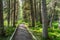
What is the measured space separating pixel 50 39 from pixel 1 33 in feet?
18.8

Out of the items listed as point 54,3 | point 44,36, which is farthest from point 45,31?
point 54,3

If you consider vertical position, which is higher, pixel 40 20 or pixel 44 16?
pixel 44 16

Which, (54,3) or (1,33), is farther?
→ (54,3)

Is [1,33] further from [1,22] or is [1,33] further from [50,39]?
[50,39]

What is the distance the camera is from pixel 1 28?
18.4 meters

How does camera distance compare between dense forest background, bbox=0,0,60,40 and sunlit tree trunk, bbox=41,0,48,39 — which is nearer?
sunlit tree trunk, bbox=41,0,48,39

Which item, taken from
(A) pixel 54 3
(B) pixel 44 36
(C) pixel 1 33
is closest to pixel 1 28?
(C) pixel 1 33

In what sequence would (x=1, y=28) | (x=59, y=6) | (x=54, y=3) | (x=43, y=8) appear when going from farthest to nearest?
(x=59, y=6) < (x=54, y=3) < (x=1, y=28) < (x=43, y=8)

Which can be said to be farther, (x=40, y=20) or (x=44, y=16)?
(x=40, y=20)

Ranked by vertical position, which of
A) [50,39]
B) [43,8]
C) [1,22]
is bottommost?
[50,39]

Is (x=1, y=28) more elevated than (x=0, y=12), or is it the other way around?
(x=0, y=12)

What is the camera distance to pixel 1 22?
18.6m

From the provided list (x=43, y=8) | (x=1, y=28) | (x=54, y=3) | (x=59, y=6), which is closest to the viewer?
(x=43, y=8)

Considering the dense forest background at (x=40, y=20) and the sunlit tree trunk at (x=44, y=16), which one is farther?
the dense forest background at (x=40, y=20)
